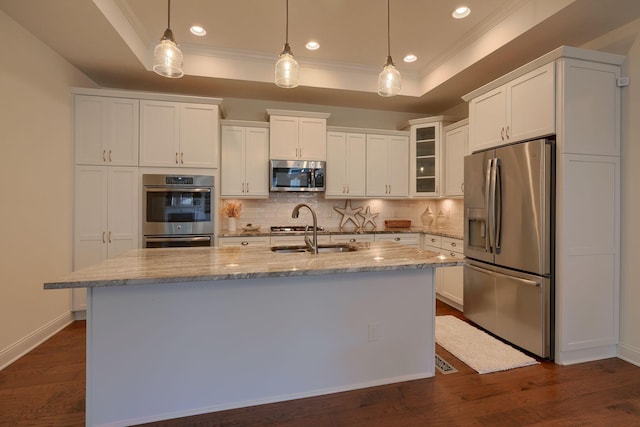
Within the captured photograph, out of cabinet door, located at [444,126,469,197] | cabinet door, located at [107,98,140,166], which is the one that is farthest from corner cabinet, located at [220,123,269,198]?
cabinet door, located at [444,126,469,197]

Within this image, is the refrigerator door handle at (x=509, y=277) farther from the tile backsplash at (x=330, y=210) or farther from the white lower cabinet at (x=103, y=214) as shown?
the white lower cabinet at (x=103, y=214)

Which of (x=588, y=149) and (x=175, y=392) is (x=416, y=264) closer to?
(x=175, y=392)

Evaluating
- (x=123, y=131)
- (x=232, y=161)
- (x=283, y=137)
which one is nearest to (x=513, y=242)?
(x=283, y=137)

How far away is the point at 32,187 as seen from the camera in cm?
279

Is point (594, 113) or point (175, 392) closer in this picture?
point (175, 392)

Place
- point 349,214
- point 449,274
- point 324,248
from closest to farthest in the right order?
point 324,248 < point 449,274 < point 349,214

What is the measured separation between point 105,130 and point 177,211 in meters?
1.16

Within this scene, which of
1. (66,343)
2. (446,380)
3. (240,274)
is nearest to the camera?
(240,274)

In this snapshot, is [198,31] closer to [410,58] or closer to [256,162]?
[256,162]

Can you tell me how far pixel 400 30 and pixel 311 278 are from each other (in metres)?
2.70

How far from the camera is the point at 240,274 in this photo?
5.49 feet

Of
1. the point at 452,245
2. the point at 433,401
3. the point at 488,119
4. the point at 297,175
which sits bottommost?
the point at 433,401

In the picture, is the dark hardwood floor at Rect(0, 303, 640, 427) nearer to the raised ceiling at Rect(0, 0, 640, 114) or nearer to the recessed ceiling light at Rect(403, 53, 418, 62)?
the raised ceiling at Rect(0, 0, 640, 114)

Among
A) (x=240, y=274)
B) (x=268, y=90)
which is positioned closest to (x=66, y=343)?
(x=240, y=274)
